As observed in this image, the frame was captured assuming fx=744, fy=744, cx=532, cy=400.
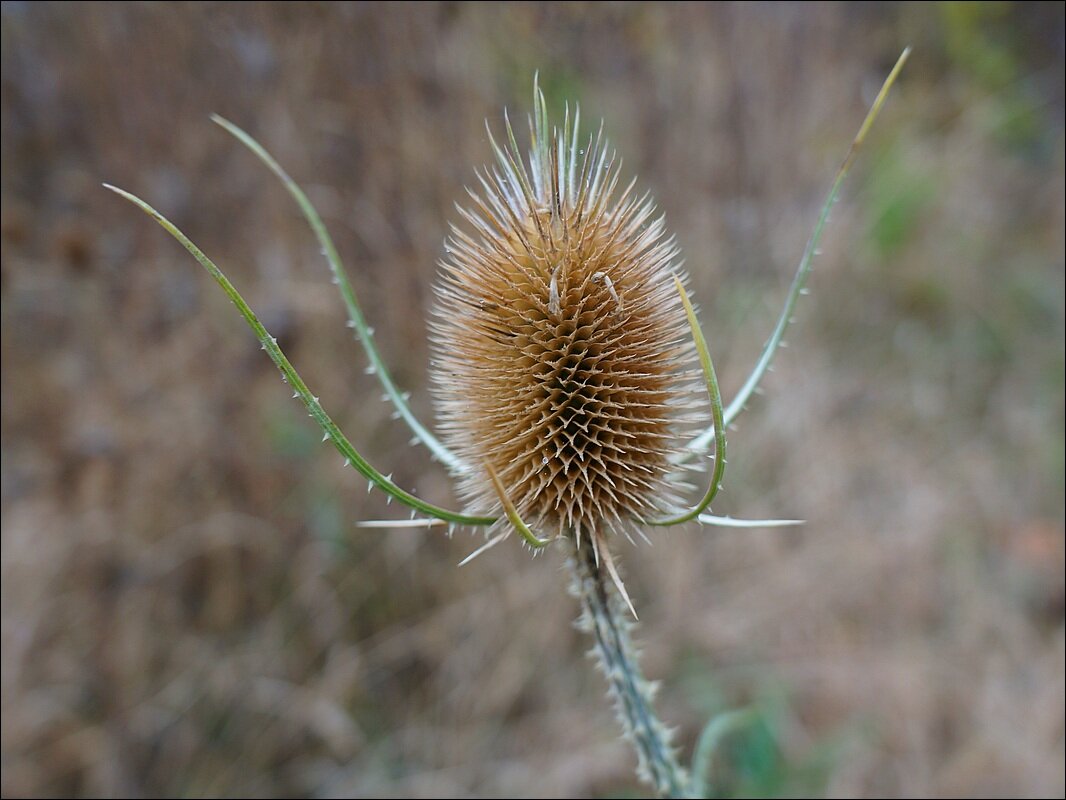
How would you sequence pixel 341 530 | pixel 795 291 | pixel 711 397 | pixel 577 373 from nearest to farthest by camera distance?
1. pixel 711 397
2. pixel 795 291
3. pixel 577 373
4. pixel 341 530

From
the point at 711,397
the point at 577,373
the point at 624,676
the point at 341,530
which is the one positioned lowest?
the point at 624,676

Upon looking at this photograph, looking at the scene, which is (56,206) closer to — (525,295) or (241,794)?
(241,794)

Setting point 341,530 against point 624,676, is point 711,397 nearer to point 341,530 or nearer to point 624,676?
point 624,676

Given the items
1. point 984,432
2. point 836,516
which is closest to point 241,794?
point 836,516

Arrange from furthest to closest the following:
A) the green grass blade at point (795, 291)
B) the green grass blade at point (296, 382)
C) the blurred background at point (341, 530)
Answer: the blurred background at point (341, 530), the green grass blade at point (795, 291), the green grass blade at point (296, 382)

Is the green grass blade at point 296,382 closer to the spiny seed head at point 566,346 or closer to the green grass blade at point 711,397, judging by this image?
the spiny seed head at point 566,346

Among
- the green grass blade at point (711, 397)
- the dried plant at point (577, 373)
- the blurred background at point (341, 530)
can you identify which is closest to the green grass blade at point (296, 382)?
the dried plant at point (577, 373)

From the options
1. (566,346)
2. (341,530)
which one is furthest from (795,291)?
(341,530)
